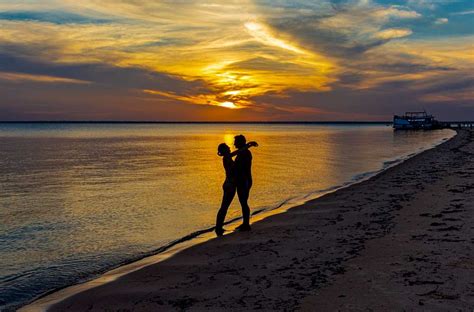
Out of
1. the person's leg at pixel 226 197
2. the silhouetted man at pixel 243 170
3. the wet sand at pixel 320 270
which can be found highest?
the silhouetted man at pixel 243 170

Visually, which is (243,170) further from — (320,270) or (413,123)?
(413,123)

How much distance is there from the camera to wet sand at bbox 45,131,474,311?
6.33m

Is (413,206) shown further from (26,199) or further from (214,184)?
(26,199)

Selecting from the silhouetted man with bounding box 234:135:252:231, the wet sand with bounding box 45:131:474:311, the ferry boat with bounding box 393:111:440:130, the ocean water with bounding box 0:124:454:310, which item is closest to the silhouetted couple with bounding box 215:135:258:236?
the silhouetted man with bounding box 234:135:252:231

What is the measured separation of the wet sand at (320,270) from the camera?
6.33 metres

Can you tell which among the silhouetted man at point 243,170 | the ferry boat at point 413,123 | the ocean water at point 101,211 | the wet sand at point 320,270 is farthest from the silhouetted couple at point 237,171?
the ferry boat at point 413,123

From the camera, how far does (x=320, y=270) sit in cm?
766

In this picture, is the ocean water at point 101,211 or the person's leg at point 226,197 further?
the person's leg at point 226,197

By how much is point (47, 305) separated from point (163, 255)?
3.34 m

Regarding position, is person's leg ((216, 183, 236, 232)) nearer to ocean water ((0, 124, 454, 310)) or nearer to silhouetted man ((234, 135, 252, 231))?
silhouetted man ((234, 135, 252, 231))

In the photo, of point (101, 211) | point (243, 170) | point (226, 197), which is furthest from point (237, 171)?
point (101, 211)

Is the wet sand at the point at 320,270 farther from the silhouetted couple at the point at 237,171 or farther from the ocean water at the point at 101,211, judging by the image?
the ocean water at the point at 101,211

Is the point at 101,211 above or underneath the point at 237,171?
underneath

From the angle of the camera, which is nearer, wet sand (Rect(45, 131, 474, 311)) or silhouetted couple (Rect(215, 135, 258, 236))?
wet sand (Rect(45, 131, 474, 311))
